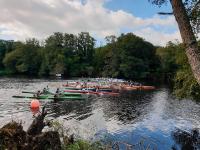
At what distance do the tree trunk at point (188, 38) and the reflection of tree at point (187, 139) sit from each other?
21238 mm

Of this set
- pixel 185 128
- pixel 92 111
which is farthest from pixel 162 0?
pixel 92 111

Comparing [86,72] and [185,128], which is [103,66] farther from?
[185,128]

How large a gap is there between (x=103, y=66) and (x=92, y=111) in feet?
289

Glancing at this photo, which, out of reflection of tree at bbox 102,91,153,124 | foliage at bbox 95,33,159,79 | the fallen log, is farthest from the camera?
foliage at bbox 95,33,159,79

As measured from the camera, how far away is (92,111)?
1793 inches

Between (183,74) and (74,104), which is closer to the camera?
(183,74)

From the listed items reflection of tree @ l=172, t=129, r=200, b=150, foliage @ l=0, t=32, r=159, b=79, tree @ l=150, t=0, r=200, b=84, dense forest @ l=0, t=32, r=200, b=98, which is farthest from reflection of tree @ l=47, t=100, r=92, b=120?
foliage @ l=0, t=32, r=159, b=79

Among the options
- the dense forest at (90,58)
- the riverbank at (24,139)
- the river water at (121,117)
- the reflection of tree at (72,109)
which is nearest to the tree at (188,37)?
the riverbank at (24,139)

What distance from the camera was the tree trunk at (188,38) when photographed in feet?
25.0

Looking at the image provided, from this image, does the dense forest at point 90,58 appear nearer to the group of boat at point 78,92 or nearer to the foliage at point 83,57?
the foliage at point 83,57

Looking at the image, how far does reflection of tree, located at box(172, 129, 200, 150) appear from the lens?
92.0 feet

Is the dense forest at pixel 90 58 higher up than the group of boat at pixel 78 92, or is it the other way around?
the dense forest at pixel 90 58

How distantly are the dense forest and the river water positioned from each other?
206ft

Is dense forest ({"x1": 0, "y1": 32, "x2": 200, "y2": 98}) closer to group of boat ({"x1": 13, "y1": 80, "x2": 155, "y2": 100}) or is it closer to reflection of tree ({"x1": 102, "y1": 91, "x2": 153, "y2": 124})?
group of boat ({"x1": 13, "y1": 80, "x2": 155, "y2": 100})
